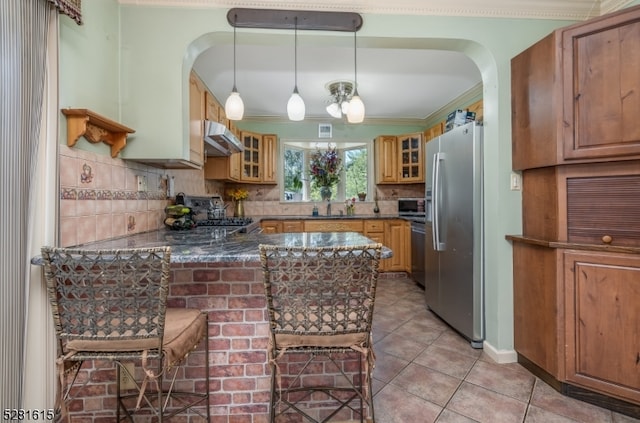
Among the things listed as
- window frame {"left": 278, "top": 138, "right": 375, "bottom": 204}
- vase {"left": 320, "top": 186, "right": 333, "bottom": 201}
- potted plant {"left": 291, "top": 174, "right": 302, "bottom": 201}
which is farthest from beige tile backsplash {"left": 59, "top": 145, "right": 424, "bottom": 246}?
vase {"left": 320, "top": 186, "right": 333, "bottom": 201}

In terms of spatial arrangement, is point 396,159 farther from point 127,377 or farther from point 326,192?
point 127,377

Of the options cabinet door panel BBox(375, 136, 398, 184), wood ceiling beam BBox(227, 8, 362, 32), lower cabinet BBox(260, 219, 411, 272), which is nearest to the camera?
wood ceiling beam BBox(227, 8, 362, 32)

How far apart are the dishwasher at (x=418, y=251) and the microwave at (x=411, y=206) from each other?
42cm

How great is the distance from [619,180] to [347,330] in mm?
1735

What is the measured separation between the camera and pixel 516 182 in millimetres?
2055

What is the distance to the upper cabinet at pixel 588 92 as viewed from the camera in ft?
4.99

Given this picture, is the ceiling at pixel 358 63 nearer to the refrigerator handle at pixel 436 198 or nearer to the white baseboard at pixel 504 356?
the refrigerator handle at pixel 436 198

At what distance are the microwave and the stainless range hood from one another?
268 centimetres

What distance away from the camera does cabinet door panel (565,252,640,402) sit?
151 centimetres

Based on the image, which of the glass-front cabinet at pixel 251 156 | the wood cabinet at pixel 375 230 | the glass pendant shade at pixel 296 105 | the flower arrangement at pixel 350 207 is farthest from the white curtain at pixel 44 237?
the flower arrangement at pixel 350 207

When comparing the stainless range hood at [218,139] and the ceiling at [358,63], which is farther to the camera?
the stainless range hood at [218,139]

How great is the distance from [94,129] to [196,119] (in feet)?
2.68

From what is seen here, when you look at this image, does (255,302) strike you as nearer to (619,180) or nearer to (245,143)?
(619,180)
